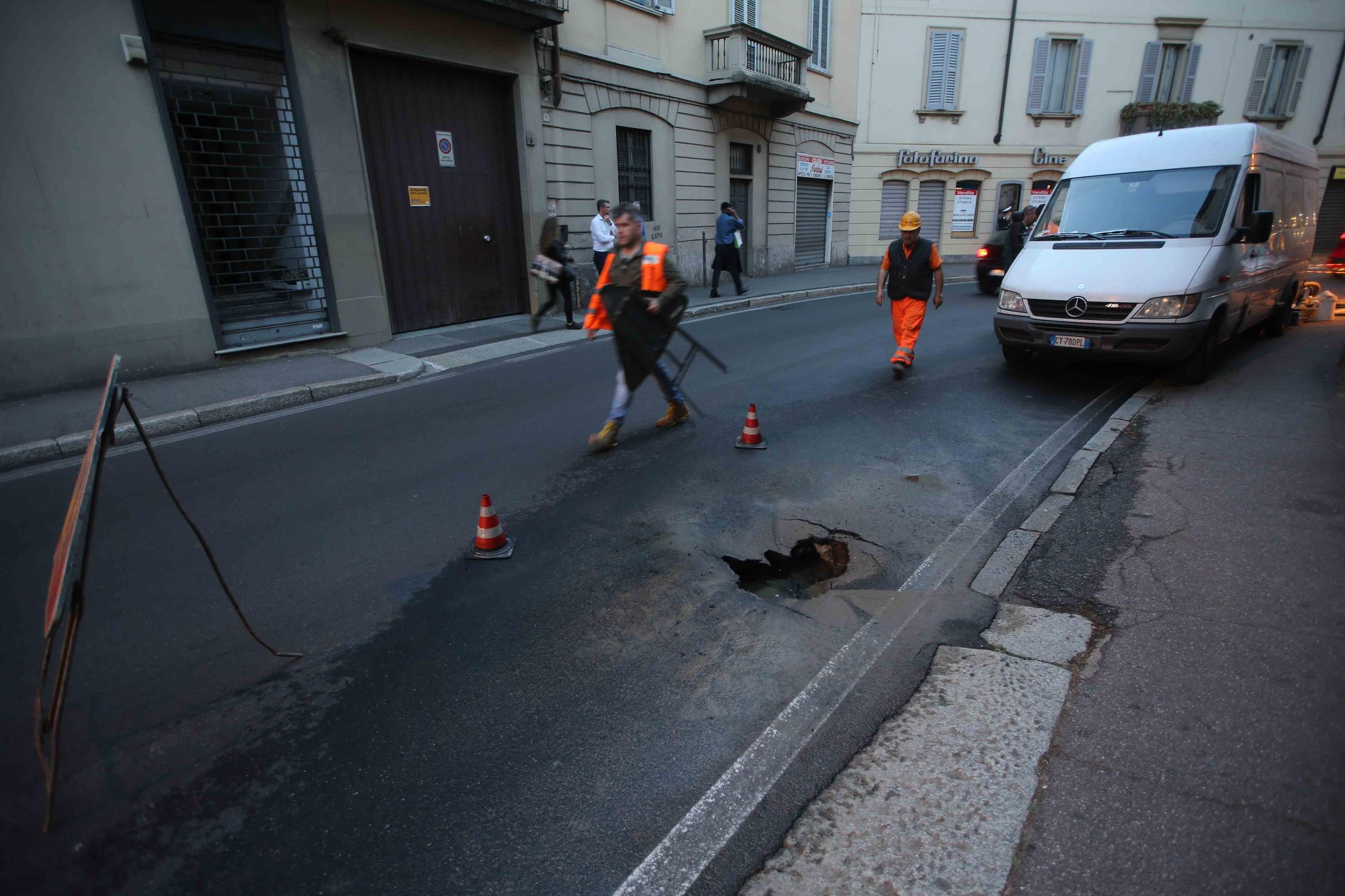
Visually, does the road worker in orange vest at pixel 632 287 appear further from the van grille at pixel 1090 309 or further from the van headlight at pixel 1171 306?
the van headlight at pixel 1171 306

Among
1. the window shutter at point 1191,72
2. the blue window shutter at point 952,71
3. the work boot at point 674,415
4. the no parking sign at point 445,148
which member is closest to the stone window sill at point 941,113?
the blue window shutter at point 952,71

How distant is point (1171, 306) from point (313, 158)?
10.4m

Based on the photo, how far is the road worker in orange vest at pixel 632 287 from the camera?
5.73 meters

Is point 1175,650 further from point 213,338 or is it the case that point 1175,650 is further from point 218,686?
point 213,338

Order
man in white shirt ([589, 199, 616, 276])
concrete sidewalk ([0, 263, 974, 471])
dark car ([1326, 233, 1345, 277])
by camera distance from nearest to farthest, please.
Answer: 1. concrete sidewalk ([0, 263, 974, 471])
2. man in white shirt ([589, 199, 616, 276])
3. dark car ([1326, 233, 1345, 277])

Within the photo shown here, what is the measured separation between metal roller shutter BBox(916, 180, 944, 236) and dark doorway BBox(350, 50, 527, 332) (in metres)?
17.7

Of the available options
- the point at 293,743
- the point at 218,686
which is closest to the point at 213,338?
the point at 218,686

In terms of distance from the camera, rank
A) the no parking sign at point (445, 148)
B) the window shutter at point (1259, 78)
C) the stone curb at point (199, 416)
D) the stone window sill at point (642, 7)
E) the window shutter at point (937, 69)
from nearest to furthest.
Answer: the stone curb at point (199, 416)
the no parking sign at point (445, 148)
the stone window sill at point (642, 7)
the window shutter at point (937, 69)
the window shutter at point (1259, 78)

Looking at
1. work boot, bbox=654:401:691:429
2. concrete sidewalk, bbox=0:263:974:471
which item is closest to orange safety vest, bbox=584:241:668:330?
work boot, bbox=654:401:691:429

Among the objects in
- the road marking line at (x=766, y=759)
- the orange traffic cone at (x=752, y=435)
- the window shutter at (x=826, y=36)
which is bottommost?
the road marking line at (x=766, y=759)

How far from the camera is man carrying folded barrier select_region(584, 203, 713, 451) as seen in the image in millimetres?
5742

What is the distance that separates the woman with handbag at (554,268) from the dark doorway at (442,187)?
133 cm

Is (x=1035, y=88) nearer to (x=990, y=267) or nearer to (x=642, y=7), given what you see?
(x=990, y=267)

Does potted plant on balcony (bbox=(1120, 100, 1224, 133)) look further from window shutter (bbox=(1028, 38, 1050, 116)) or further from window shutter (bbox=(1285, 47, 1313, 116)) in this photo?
window shutter (bbox=(1285, 47, 1313, 116))
